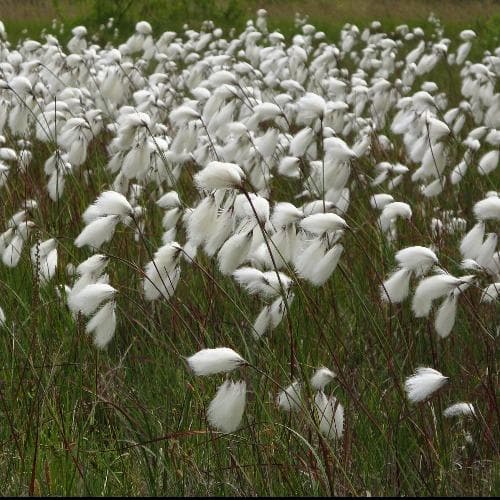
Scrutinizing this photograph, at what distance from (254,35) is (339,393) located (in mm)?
5265

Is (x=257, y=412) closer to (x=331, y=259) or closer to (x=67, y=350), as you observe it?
(x=331, y=259)

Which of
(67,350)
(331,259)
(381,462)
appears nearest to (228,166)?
(331,259)

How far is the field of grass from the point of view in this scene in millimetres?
2285

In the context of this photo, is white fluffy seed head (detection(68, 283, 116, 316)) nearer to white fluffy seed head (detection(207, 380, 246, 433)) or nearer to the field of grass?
the field of grass

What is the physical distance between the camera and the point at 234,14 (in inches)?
554

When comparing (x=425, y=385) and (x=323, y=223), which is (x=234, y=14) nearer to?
(x=323, y=223)

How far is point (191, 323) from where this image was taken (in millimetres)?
3375

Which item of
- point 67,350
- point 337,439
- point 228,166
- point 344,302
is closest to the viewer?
point 228,166

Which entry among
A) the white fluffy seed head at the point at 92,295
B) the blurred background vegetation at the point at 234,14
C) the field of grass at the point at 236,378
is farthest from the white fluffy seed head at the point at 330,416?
the blurred background vegetation at the point at 234,14

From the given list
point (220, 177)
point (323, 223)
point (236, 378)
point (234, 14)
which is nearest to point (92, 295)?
point (220, 177)

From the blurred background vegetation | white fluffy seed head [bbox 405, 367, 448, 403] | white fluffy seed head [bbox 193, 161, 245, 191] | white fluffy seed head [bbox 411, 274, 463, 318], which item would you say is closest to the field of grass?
white fluffy seed head [bbox 405, 367, 448, 403]

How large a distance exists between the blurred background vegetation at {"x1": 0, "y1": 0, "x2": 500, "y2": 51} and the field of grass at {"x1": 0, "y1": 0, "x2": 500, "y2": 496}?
7951 mm

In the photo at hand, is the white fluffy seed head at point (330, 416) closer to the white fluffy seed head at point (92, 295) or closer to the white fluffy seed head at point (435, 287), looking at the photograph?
the white fluffy seed head at point (435, 287)

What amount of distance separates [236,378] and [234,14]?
11553mm
